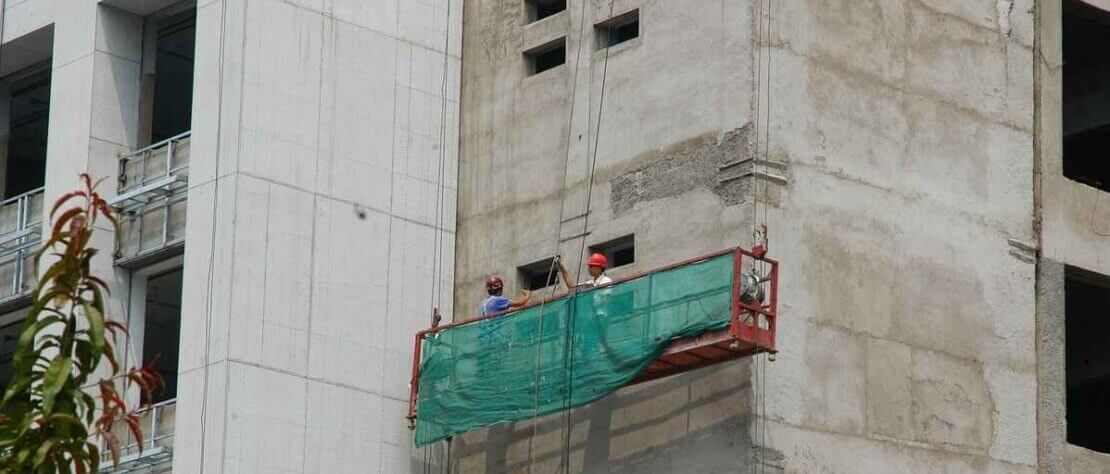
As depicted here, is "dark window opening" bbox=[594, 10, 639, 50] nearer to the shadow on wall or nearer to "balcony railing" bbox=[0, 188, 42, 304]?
the shadow on wall

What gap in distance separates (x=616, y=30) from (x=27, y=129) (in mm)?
15295

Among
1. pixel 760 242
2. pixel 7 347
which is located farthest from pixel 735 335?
pixel 7 347

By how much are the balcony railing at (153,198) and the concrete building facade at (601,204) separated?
60mm

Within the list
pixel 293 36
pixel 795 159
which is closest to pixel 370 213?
pixel 293 36

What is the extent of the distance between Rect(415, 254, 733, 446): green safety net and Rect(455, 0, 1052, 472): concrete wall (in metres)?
1.49

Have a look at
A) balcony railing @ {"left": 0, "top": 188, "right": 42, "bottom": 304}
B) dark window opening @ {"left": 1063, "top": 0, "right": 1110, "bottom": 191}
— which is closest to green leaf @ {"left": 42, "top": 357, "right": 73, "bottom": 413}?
balcony railing @ {"left": 0, "top": 188, "right": 42, "bottom": 304}

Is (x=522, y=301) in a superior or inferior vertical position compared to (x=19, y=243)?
inferior

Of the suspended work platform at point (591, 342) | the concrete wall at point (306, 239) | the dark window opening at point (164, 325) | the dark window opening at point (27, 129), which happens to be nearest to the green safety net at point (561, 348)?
the suspended work platform at point (591, 342)

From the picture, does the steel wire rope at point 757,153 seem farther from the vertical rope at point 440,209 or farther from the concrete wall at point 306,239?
the concrete wall at point 306,239

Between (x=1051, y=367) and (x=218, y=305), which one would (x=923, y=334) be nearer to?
(x=1051, y=367)

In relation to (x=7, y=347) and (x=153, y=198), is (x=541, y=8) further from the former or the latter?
(x=7, y=347)

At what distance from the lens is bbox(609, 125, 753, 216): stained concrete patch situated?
33719 millimetres

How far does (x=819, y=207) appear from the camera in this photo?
Result: 34.4 m

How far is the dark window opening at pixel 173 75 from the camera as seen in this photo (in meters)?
40.6
